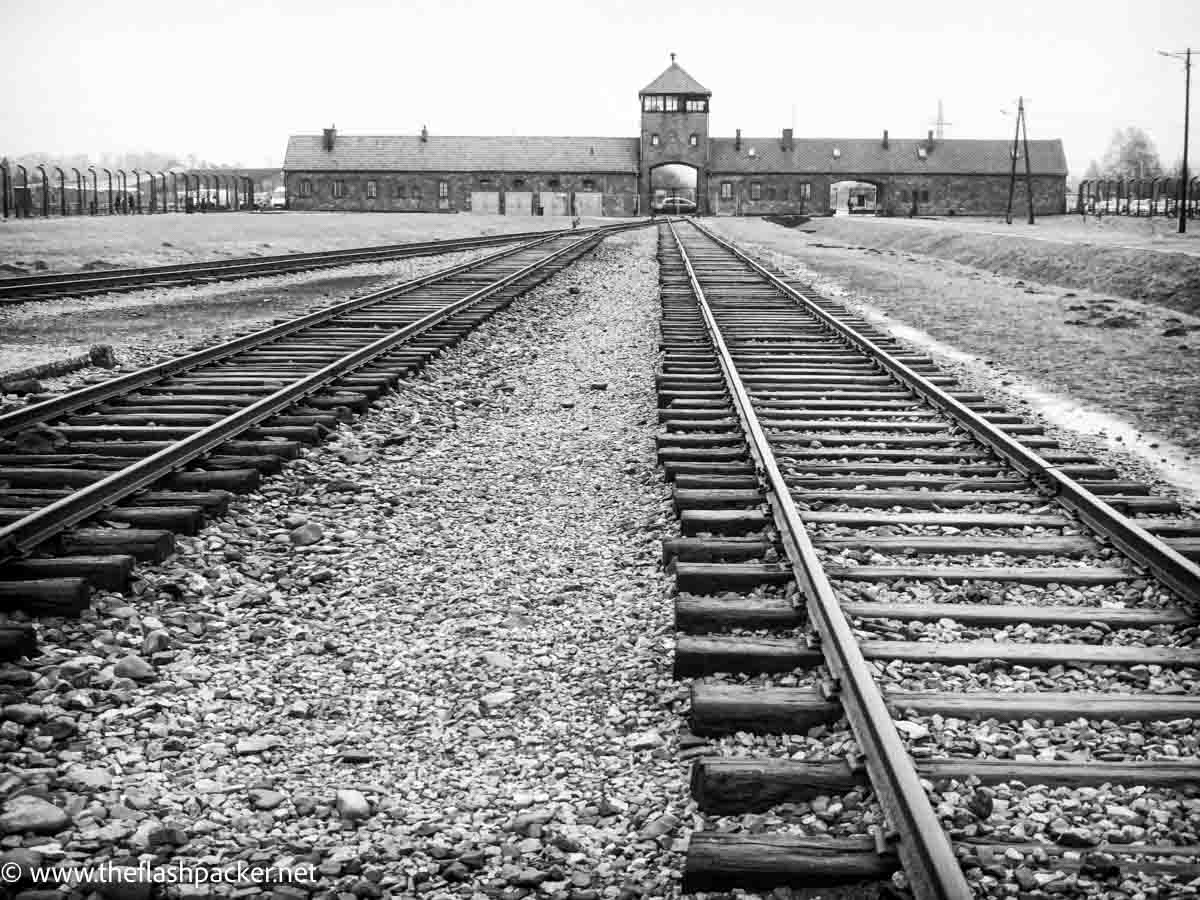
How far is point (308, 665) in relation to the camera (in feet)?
16.0

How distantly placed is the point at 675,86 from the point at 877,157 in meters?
18.5

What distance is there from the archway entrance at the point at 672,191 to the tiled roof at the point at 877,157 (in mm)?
4079

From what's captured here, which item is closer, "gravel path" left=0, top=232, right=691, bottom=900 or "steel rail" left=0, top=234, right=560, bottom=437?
"gravel path" left=0, top=232, right=691, bottom=900

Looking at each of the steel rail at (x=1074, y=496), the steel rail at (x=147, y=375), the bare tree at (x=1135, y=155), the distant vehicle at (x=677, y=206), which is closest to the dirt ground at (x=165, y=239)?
the steel rail at (x=147, y=375)

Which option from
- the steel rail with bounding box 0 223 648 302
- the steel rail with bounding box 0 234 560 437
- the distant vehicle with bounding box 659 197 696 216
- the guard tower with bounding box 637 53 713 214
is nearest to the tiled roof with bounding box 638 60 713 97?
the guard tower with bounding box 637 53 713 214

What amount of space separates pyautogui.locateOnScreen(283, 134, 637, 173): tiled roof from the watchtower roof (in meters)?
4.84

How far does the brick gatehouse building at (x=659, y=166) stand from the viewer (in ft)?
A: 303

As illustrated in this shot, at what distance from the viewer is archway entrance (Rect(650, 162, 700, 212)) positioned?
97.9 m

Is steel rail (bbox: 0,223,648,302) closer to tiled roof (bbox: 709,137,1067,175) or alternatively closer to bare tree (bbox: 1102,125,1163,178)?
tiled roof (bbox: 709,137,1067,175)

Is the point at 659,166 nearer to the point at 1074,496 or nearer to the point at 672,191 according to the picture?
the point at 672,191

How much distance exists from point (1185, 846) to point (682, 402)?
6659 millimetres

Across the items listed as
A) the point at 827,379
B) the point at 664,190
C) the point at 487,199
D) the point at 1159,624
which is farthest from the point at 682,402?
the point at 664,190

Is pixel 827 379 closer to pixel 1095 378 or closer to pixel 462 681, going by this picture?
pixel 1095 378

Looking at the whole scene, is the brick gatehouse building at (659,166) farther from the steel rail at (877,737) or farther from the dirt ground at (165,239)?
the steel rail at (877,737)
